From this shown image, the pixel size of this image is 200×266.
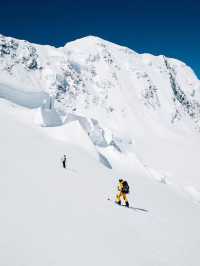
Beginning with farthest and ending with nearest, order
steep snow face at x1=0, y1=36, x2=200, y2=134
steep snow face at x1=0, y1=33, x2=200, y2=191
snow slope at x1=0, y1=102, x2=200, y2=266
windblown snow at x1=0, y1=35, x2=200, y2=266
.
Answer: steep snow face at x1=0, y1=36, x2=200, y2=134
steep snow face at x1=0, y1=33, x2=200, y2=191
windblown snow at x1=0, y1=35, x2=200, y2=266
snow slope at x1=0, y1=102, x2=200, y2=266

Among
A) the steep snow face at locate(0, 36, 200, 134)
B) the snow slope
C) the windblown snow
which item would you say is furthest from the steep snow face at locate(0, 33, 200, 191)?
the snow slope

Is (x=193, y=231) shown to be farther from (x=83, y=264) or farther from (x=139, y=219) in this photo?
(x=83, y=264)

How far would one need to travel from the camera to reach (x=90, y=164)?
28469 millimetres

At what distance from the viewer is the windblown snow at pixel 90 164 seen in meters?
9.12

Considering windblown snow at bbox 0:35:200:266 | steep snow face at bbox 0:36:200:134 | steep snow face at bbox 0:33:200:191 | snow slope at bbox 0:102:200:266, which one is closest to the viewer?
snow slope at bbox 0:102:200:266

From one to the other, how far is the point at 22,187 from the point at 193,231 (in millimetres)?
7420

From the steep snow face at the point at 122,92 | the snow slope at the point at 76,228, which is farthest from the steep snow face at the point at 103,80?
the snow slope at the point at 76,228

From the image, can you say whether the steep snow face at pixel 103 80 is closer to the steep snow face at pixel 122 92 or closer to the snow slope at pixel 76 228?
the steep snow face at pixel 122 92

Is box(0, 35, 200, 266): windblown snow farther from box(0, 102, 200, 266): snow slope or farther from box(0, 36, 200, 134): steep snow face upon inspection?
box(0, 36, 200, 134): steep snow face

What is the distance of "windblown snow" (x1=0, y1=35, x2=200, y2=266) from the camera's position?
9.12m

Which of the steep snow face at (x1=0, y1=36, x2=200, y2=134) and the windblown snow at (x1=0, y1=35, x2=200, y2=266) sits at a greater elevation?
the steep snow face at (x1=0, y1=36, x2=200, y2=134)

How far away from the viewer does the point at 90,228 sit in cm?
1023

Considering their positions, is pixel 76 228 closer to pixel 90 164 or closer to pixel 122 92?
pixel 90 164

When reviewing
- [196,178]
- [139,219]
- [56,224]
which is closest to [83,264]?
[56,224]
